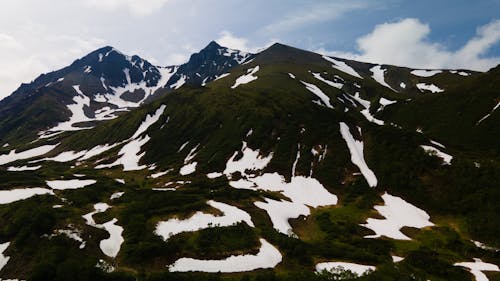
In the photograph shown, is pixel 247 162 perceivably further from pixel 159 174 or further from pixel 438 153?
pixel 438 153

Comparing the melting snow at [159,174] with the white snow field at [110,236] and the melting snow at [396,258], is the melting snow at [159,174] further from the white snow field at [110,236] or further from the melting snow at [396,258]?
the melting snow at [396,258]

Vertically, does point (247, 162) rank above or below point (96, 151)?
below

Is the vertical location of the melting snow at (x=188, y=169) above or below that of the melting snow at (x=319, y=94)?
below

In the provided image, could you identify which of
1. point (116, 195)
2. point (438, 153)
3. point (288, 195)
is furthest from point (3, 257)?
point (438, 153)

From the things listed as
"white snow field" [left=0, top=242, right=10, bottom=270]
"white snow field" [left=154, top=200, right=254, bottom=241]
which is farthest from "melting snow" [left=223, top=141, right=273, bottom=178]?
"white snow field" [left=0, top=242, right=10, bottom=270]

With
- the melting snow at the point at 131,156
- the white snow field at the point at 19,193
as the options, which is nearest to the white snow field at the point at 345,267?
the white snow field at the point at 19,193

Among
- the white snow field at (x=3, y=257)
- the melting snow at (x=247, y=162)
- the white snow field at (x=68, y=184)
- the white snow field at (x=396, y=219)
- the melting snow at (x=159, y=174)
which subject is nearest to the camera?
the white snow field at (x=3, y=257)

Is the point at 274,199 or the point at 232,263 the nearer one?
the point at 232,263

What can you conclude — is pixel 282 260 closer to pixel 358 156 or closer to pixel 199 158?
pixel 358 156
